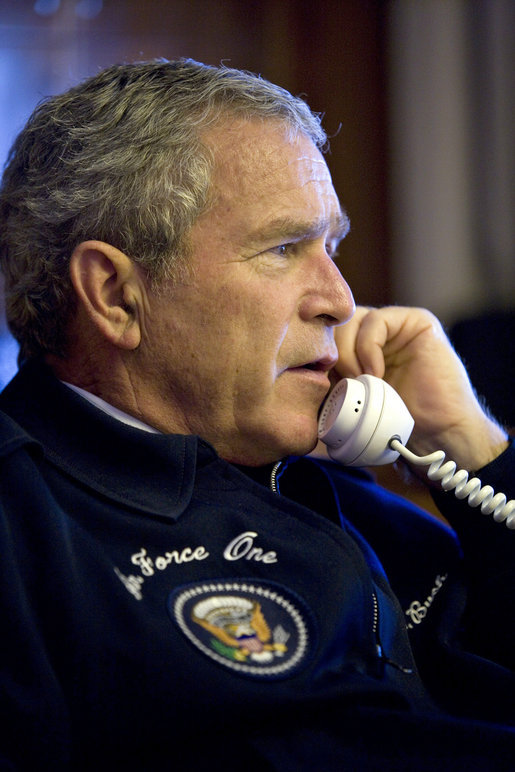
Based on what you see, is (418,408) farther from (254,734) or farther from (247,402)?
(254,734)

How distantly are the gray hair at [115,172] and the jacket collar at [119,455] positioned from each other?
0.23 m

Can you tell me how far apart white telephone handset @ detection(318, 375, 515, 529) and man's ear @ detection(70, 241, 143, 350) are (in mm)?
348

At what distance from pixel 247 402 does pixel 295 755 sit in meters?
0.52

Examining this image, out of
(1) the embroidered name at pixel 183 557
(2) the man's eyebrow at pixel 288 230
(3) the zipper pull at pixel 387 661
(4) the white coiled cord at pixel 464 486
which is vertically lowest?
(3) the zipper pull at pixel 387 661

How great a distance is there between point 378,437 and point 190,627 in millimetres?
469

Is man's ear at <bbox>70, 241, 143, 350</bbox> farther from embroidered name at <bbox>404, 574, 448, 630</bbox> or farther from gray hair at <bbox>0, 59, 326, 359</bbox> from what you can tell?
embroidered name at <bbox>404, 574, 448, 630</bbox>

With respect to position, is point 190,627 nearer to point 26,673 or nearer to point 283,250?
point 26,673

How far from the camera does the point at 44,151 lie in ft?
4.33

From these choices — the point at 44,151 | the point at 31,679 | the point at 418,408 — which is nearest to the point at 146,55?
the point at 44,151

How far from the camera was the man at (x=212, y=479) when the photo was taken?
0.89 m

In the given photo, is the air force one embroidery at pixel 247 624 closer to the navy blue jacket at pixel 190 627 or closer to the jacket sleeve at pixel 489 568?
the navy blue jacket at pixel 190 627

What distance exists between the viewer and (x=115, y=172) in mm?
1237

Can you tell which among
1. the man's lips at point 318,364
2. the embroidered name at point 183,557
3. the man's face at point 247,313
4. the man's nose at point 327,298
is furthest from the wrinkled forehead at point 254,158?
the embroidered name at point 183,557


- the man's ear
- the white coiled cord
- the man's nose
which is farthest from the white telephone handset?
the man's ear
